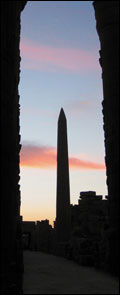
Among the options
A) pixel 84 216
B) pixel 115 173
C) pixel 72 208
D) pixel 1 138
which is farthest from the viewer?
pixel 72 208

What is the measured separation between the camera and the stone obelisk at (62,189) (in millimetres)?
A: 17312

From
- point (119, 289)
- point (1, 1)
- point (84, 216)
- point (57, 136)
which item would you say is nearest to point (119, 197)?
point (119, 289)

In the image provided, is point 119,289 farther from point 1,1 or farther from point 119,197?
point 1,1

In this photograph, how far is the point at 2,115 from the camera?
223cm

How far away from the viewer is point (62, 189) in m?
18.0

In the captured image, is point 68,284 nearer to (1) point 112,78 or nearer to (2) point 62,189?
(1) point 112,78

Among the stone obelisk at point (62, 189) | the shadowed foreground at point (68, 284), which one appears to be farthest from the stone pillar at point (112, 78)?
the stone obelisk at point (62, 189)

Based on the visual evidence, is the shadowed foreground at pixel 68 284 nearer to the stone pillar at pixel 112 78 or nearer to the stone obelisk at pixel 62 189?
the stone pillar at pixel 112 78

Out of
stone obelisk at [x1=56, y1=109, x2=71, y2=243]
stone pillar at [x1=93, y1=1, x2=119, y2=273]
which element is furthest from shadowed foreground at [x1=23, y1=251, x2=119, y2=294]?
stone obelisk at [x1=56, y1=109, x2=71, y2=243]

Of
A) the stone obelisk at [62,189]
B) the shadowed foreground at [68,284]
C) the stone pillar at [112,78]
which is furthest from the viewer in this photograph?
the stone obelisk at [62,189]

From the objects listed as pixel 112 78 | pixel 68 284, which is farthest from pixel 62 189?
pixel 112 78

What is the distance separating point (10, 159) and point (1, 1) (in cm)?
100

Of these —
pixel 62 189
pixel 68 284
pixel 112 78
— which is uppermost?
pixel 112 78

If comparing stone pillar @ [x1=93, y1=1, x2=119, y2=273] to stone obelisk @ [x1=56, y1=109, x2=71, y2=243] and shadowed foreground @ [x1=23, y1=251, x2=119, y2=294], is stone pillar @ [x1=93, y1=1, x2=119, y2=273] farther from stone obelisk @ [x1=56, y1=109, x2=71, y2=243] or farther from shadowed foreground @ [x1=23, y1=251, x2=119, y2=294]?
stone obelisk @ [x1=56, y1=109, x2=71, y2=243]
